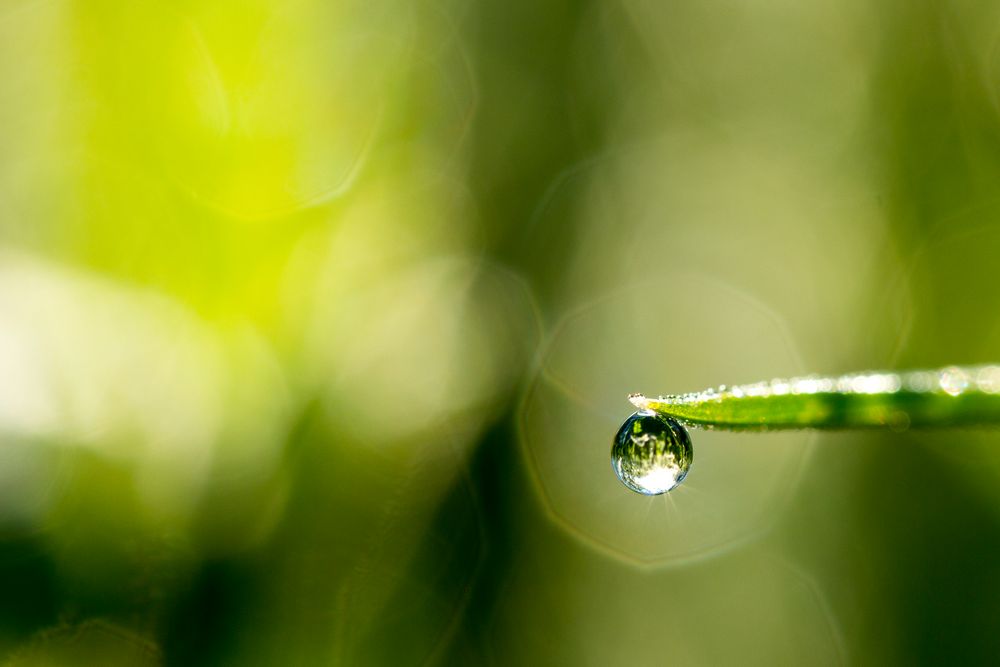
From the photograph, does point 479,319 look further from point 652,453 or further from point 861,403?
point 861,403

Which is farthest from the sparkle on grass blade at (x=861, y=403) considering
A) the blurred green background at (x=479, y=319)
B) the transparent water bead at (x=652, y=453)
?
the blurred green background at (x=479, y=319)

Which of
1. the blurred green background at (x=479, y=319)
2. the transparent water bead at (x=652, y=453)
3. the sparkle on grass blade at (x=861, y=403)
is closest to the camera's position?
the sparkle on grass blade at (x=861, y=403)

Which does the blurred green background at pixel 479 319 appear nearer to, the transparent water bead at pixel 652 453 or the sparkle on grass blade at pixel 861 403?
the transparent water bead at pixel 652 453

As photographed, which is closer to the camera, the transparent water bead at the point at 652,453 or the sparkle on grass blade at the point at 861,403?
the sparkle on grass blade at the point at 861,403

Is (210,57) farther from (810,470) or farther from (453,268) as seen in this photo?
(810,470)

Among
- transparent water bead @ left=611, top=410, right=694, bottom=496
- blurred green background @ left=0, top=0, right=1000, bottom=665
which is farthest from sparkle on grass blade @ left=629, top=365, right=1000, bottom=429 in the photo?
blurred green background @ left=0, top=0, right=1000, bottom=665

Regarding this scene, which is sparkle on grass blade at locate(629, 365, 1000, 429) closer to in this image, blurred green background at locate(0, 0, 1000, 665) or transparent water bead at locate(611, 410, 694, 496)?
transparent water bead at locate(611, 410, 694, 496)
